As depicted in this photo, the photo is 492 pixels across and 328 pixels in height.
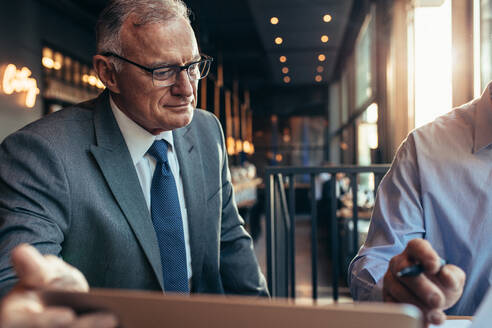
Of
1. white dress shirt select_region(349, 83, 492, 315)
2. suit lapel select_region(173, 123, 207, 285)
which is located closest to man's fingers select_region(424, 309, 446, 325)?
white dress shirt select_region(349, 83, 492, 315)

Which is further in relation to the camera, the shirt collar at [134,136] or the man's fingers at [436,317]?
the shirt collar at [134,136]

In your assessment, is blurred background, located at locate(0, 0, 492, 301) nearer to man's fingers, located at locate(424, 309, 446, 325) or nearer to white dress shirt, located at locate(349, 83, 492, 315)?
white dress shirt, located at locate(349, 83, 492, 315)

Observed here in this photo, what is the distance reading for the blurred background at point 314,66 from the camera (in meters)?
2.57

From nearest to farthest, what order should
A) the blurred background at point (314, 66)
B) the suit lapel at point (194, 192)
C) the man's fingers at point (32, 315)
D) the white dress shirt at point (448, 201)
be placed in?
the man's fingers at point (32, 315)
the white dress shirt at point (448, 201)
the suit lapel at point (194, 192)
the blurred background at point (314, 66)

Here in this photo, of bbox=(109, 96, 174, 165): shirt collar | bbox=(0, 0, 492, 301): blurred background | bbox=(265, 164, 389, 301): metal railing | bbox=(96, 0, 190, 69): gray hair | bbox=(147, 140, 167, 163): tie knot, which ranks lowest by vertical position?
bbox=(265, 164, 389, 301): metal railing

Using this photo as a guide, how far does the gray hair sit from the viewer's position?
1.16 m

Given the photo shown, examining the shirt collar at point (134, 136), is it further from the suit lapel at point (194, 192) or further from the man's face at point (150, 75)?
the suit lapel at point (194, 192)

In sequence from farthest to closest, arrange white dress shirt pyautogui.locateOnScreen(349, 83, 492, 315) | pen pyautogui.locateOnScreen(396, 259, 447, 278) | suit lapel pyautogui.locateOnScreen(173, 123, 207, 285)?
suit lapel pyautogui.locateOnScreen(173, 123, 207, 285)
white dress shirt pyautogui.locateOnScreen(349, 83, 492, 315)
pen pyautogui.locateOnScreen(396, 259, 447, 278)

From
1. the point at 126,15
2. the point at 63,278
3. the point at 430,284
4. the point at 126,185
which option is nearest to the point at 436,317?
the point at 430,284

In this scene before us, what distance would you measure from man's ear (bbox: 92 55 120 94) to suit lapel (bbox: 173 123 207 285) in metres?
0.27

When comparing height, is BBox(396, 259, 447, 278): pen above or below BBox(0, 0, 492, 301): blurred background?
below

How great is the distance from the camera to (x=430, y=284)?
2.05ft

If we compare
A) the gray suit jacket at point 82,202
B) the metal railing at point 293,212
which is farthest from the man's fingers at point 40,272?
the metal railing at point 293,212

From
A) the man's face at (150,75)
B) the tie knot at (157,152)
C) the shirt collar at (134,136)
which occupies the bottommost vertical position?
the tie knot at (157,152)
